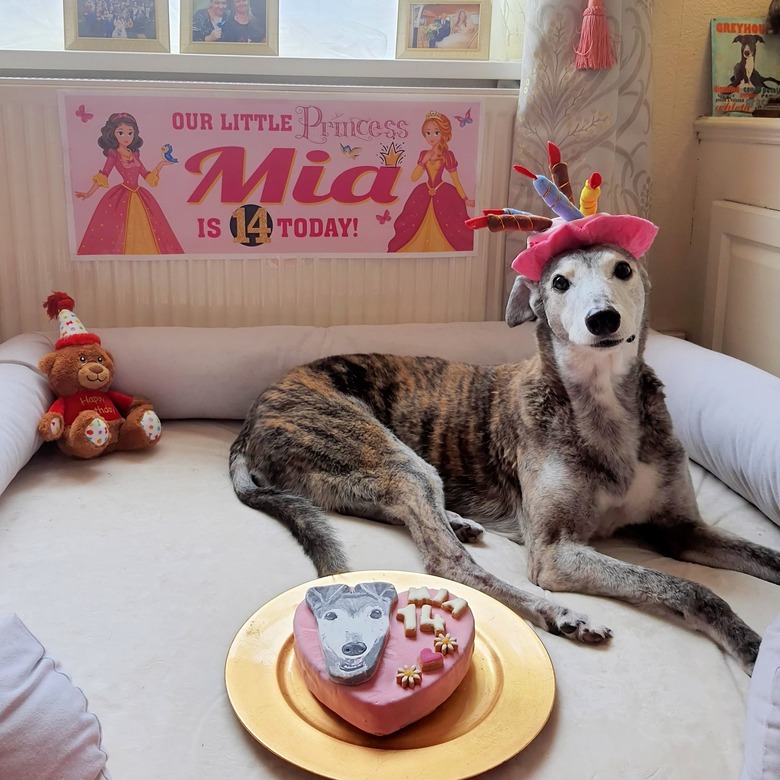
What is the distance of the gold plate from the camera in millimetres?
1255

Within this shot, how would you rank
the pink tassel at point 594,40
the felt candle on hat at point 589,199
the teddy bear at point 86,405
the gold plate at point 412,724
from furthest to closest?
the pink tassel at point 594,40
the teddy bear at point 86,405
the felt candle on hat at point 589,199
the gold plate at point 412,724

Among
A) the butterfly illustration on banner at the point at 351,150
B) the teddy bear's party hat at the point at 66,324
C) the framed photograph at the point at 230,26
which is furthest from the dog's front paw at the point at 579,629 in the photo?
the framed photograph at the point at 230,26

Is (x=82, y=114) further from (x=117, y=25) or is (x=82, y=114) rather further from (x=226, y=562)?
(x=226, y=562)

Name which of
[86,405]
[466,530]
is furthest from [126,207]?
[466,530]

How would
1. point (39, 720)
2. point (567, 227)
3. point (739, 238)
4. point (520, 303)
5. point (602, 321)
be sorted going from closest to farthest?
point (39, 720) < point (602, 321) < point (567, 227) < point (520, 303) < point (739, 238)

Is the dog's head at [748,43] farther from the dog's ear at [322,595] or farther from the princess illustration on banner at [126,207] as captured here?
the dog's ear at [322,595]

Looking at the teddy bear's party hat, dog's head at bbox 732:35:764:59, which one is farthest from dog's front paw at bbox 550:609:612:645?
dog's head at bbox 732:35:764:59

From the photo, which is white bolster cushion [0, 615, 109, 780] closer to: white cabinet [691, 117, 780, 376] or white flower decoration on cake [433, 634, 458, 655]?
white flower decoration on cake [433, 634, 458, 655]

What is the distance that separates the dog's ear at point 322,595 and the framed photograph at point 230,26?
1902mm

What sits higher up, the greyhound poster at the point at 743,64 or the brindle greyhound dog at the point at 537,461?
the greyhound poster at the point at 743,64

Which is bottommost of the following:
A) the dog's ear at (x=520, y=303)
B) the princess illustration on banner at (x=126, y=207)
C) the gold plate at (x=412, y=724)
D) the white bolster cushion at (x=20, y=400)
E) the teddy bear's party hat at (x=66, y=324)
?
the gold plate at (x=412, y=724)

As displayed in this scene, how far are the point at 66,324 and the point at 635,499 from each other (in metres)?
1.57

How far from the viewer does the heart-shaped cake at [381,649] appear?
128cm

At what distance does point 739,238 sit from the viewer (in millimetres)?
2768
